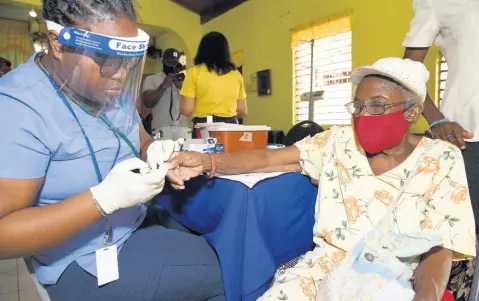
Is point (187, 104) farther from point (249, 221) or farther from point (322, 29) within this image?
point (322, 29)

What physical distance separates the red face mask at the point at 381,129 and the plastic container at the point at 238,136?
45 cm

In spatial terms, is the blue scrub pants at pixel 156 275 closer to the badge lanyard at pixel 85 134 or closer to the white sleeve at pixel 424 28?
the badge lanyard at pixel 85 134

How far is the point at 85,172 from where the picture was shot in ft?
2.86

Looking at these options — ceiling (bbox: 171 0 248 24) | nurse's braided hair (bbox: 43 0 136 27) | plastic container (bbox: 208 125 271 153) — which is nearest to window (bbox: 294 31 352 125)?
ceiling (bbox: 171 0 248 24)

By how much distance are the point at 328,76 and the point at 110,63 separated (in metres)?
3.80

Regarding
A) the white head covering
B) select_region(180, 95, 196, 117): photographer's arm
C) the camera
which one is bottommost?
select_region(180, 95, 196, 117): photographer's arm

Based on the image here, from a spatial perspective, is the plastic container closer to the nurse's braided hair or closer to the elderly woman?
the elderly woman

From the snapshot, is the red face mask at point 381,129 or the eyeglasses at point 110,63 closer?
the eyeglasses at point 110,63

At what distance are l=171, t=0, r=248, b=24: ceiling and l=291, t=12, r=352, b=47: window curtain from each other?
1.59 meters

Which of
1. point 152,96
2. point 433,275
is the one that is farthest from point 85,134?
point 152,96

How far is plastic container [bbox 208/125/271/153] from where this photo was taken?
1.42 meters

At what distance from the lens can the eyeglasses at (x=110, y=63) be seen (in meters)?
0.81

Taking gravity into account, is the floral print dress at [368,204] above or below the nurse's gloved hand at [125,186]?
below

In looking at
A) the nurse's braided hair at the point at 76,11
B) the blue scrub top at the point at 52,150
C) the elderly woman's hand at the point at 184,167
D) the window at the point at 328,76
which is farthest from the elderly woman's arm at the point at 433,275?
the window at the point at 328,76
